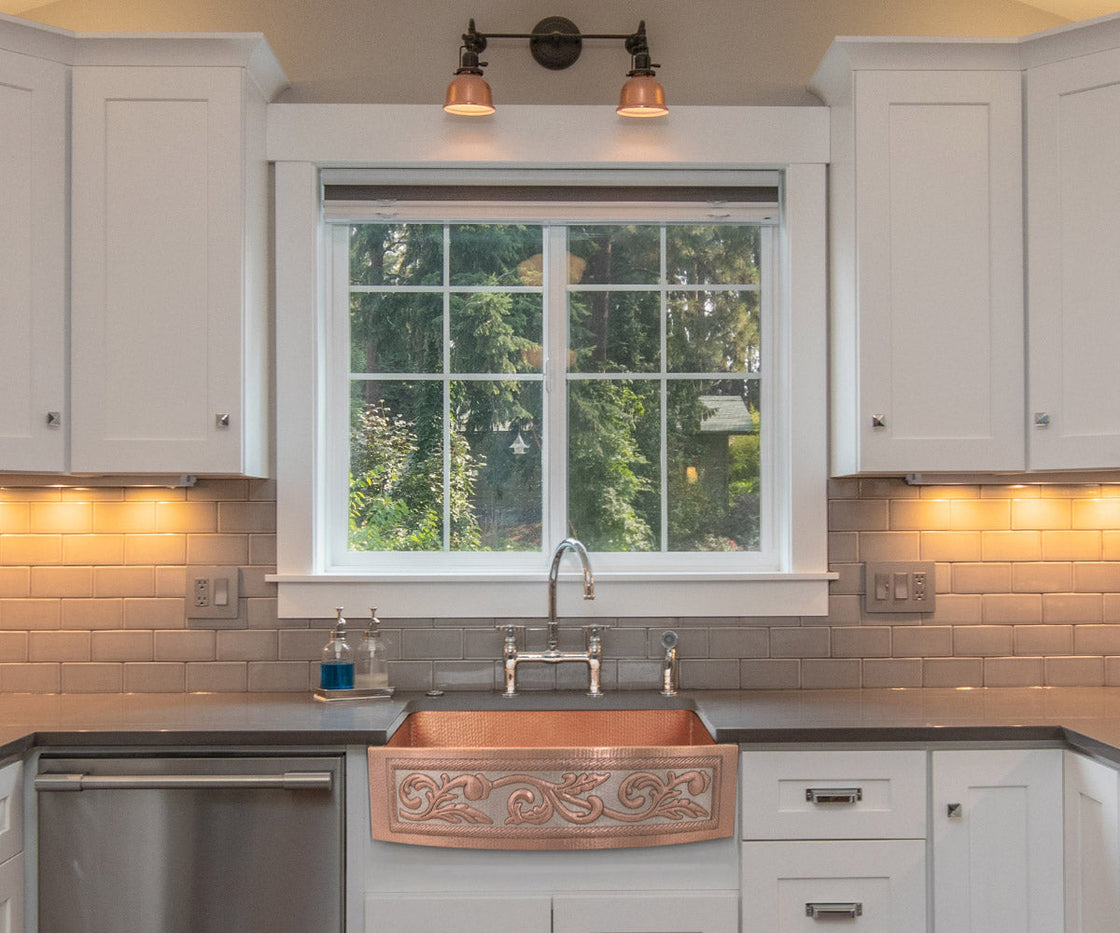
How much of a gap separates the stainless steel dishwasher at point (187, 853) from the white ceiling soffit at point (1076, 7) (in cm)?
257

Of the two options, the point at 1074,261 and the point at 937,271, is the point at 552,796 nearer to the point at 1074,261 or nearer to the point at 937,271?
the point at 937,271

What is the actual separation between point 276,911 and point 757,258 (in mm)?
1948

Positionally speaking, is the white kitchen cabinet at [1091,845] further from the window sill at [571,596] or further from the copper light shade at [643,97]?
the copper light shade at [643,97]

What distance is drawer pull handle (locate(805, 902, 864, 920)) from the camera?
2146 millimetres

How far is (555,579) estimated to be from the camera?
2.63 metres

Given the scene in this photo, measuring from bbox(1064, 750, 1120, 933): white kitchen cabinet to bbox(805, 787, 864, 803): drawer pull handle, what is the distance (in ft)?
1.39

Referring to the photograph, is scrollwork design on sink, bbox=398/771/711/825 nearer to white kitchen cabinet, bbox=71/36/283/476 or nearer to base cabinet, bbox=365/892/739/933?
base cabinet, bbox=365/892/739/933

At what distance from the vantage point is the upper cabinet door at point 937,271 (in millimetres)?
2471

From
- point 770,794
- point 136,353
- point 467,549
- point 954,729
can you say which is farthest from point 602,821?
point 136,353

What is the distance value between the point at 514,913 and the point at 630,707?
56 centimetres

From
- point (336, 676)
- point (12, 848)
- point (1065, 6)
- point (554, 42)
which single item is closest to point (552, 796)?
point (336, 676)

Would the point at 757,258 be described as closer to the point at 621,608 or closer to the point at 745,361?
the point at 745,361

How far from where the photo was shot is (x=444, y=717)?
2.51 meters

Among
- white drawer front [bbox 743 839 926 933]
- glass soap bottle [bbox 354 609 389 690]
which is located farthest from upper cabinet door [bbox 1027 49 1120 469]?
glass soap bottle [bbox 354 609 389 690]
